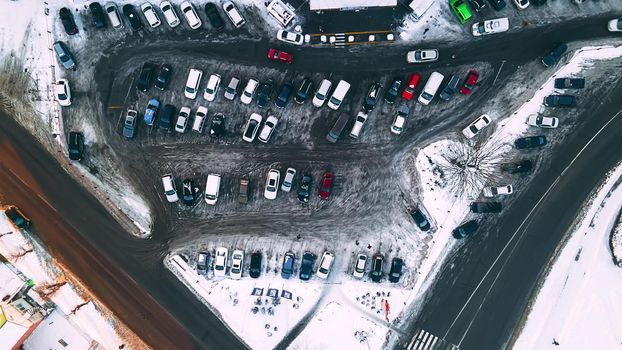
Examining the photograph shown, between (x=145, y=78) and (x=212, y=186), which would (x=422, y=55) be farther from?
(x=145, y=78)

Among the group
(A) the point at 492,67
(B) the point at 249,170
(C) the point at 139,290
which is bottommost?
(C) the point at 139,290

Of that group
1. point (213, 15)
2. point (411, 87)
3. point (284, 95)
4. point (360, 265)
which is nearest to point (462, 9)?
point (411, 87)

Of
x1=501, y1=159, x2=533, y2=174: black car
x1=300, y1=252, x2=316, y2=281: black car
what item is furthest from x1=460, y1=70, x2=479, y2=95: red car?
x1=300, y1=252, x2=316, y2=281: black car

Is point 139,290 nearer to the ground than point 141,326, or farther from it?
farther from it

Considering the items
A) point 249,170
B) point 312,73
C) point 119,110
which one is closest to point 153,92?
point 119,110

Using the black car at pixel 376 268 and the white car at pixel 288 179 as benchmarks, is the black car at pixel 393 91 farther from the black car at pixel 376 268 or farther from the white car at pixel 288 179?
the black car at pixel 376 268

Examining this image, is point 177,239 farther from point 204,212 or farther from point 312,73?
point 312,73

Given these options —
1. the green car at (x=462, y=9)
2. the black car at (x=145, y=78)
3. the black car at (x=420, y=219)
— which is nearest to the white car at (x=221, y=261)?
the black car at (x=145, y=78)

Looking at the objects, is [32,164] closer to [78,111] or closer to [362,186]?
[78,111]
